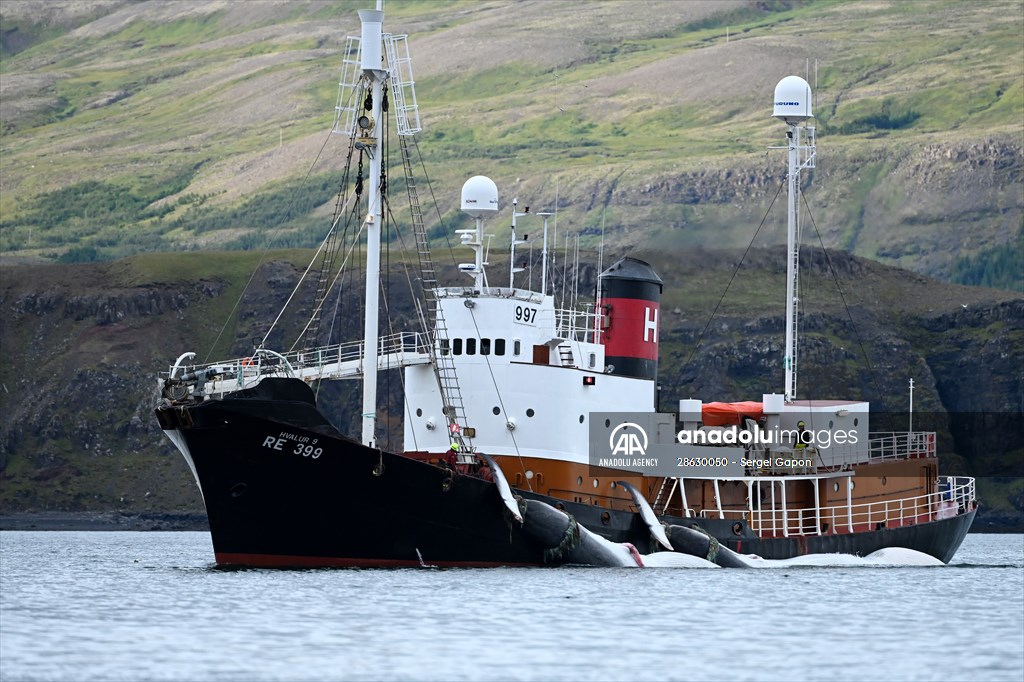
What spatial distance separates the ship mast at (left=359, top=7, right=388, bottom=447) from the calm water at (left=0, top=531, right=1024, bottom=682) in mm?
4861

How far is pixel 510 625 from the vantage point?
1594 inches

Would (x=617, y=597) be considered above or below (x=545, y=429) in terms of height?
below

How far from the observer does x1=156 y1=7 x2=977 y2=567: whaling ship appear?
4928cm

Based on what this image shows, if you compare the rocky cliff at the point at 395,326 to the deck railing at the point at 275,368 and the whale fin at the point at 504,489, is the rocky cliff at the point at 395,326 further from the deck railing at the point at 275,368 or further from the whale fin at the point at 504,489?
the whale fin at the point at 504,489

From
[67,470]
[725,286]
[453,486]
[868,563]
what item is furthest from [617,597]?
[725,286]

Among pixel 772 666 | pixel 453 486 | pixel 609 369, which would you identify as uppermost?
pixel 609 369

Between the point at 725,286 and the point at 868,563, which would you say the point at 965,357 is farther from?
the point at 868,563

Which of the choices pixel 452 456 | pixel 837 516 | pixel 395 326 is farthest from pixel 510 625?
pixel 395 326

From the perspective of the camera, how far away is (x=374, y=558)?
165ft

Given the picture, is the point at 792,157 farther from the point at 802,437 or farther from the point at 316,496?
the point at 316,496

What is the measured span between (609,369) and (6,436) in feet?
354

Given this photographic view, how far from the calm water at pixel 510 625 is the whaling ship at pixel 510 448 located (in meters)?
1.17

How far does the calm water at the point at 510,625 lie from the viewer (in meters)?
34.8

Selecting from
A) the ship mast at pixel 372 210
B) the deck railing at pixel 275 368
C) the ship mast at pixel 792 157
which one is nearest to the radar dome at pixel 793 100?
the ship mast at pixel 792 157
